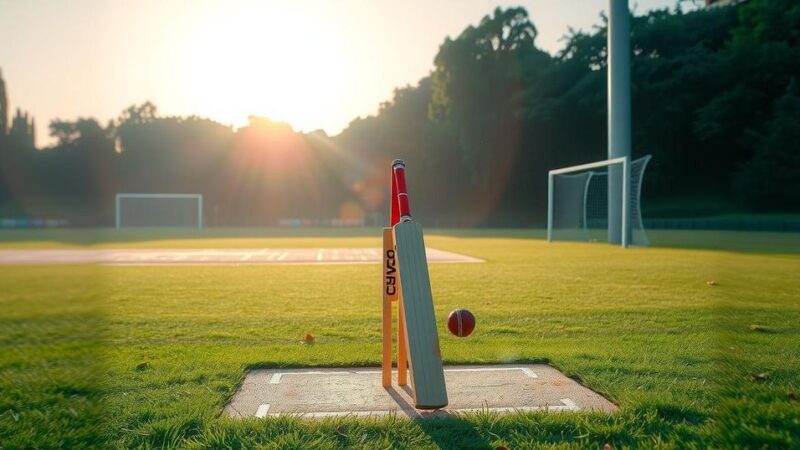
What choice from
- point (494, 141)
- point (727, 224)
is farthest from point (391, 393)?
point (494, 141)

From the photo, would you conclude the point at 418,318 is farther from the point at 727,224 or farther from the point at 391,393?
the point at 727,224

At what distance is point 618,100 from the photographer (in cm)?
2480

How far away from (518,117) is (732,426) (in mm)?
47268

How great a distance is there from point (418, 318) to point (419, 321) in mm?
19

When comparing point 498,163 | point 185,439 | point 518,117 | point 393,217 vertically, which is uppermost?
point 518,117

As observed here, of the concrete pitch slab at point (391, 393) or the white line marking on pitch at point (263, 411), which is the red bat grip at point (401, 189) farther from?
the white line marking on pitch at point (263, 411)

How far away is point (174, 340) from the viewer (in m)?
5.90

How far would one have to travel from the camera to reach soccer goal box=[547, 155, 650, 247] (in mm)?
23109

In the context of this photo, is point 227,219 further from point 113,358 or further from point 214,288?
point 113,358

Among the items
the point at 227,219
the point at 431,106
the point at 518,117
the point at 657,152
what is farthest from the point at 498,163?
the point at 227,219

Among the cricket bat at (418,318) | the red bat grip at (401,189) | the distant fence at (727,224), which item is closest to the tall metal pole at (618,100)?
the distant fence at (727,224)

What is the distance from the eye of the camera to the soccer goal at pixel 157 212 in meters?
53.6

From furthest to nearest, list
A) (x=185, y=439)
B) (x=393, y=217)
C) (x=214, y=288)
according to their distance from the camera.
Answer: (x=214, y=288), (x=393, y=217), (x=185, y=439)

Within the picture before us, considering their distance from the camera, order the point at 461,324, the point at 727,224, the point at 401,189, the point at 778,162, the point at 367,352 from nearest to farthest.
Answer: the point at 401,189 → the point at 461,324 → the point at 367,352 → the point at 727,224 → the point at 778,162
